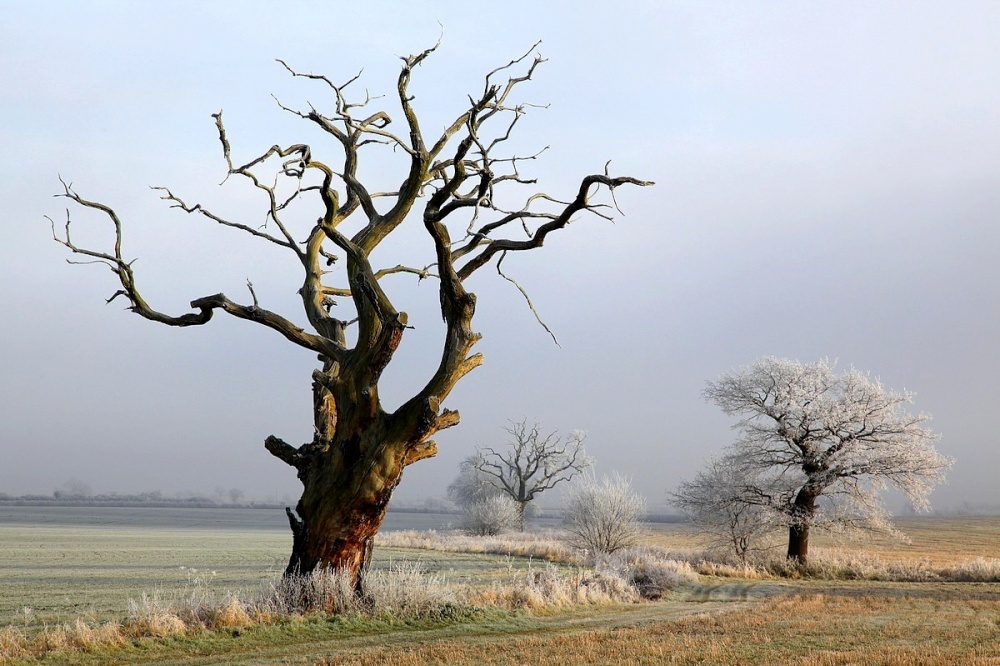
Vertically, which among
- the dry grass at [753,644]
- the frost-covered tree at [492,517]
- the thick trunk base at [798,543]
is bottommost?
the frost-covered tree at [492,517]

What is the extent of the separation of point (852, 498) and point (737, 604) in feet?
49.1

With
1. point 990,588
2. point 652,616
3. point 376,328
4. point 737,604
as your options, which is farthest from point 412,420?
point 990,588

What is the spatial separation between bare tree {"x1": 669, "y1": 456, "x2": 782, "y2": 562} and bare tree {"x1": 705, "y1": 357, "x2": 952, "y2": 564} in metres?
0.15

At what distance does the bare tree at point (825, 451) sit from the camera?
31.5m

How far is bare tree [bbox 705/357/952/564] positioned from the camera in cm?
3148

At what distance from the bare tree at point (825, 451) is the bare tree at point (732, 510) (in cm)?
15

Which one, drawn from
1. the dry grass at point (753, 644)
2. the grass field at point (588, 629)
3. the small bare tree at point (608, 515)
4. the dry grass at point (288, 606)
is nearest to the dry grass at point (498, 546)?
the small bare tree at point (608, 515)

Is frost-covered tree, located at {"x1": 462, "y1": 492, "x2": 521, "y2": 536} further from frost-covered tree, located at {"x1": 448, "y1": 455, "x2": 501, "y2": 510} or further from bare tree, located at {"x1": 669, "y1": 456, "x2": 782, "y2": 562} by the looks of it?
bare tree, located at {"x1": 669, "y1": 456, "x2": 782, "y2": 562}

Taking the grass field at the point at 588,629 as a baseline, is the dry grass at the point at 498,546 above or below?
below

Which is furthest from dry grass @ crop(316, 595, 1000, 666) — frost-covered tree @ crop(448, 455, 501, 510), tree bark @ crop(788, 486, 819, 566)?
frost-covered tree @ crop(448, 455, 501, 510)

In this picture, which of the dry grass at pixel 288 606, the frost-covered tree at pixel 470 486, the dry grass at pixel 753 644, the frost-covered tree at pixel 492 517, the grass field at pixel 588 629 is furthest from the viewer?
the frost-covered tree at pixel 470 486

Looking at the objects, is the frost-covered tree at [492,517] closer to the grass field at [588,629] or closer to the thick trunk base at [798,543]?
the thick trunk base at [798,543]

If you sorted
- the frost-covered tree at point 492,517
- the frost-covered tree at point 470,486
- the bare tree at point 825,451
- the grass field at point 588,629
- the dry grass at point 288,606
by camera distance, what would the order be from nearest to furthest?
the grass field at point 588,629 → the dry grass at point 288,606 → the bare tree at point 825,451 → the frost-covered tree at point 492,517 → the frost-covered tree at point 470,486

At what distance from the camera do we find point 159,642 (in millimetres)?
10781
